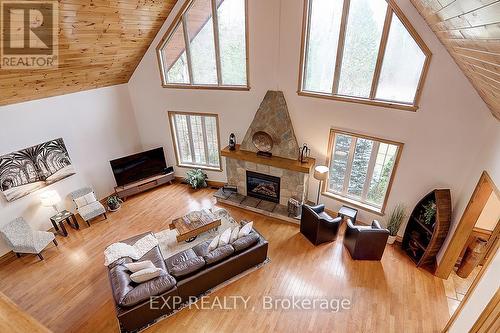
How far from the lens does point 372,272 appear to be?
16.1 feet

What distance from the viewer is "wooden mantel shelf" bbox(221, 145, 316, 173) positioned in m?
5.90

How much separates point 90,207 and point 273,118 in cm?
519

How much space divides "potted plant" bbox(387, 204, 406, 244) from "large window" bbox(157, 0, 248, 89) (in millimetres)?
4538

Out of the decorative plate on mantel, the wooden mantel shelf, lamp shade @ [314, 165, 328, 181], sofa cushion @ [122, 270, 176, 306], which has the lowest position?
sofa cushion @ [122, 270, 176, 306]

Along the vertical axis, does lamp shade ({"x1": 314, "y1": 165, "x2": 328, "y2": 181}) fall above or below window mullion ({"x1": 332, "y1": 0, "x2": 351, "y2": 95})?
below

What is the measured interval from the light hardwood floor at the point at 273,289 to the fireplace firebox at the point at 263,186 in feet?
2.94

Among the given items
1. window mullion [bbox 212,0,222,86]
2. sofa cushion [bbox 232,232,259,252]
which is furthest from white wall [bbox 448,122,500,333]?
window mullion [bbox 212,0,222,86]

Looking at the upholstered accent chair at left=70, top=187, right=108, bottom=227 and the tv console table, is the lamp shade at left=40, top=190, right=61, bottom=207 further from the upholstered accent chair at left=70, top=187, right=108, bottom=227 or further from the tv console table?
the tv console table

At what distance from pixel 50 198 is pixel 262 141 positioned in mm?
5166

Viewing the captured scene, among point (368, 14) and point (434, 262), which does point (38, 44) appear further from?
point (434, 262)

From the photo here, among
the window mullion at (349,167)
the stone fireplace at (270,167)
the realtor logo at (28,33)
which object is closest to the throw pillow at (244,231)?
the stone fireplace at (270,167)

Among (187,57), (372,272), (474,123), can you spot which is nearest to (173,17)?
(187,57)

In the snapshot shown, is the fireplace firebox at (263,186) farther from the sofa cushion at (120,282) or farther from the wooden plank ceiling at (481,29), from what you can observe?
the wooden plank ceiling at (481,29)

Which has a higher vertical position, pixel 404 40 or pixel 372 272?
pixel 404 40
